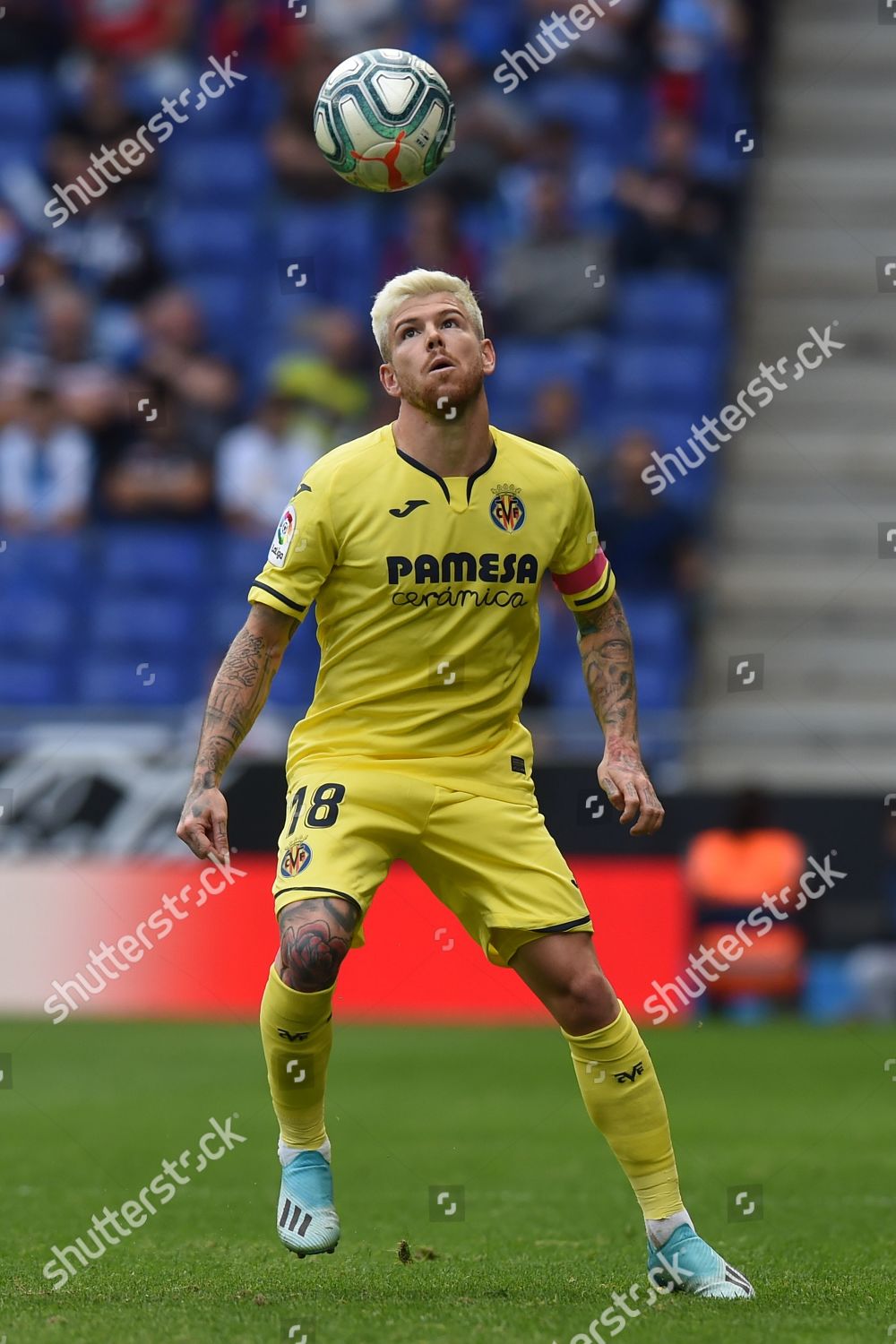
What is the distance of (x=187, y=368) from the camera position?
1673 centimetres

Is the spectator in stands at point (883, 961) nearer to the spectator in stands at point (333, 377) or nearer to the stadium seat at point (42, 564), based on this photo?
the spectator in stands at point (333, 377)

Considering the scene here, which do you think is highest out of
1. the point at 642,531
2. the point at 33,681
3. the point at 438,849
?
the point at 438,849

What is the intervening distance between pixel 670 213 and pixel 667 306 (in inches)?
28.5

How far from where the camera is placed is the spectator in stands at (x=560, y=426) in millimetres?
15516

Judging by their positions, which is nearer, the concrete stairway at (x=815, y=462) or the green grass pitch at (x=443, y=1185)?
the green grass pitch at (x=443, y=1185)

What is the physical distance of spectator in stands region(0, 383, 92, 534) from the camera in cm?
1595

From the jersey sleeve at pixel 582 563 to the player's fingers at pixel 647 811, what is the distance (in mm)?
567

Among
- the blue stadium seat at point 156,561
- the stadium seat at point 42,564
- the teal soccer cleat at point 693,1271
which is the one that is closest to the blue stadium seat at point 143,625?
the blue stadium seat at point 156,561

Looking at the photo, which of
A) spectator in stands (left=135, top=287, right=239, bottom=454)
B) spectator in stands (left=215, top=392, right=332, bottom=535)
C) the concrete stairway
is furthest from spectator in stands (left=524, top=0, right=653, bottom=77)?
spectator in stands (left=215, top=392, right=332, bottom=535)

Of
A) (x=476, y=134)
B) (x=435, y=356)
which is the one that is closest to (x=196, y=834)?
(x=435, y=356)

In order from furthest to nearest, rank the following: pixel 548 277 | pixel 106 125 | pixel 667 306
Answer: pixel 106 125 → pixel 667 306 → pixel 548 277

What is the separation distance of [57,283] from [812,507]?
6.28 meters

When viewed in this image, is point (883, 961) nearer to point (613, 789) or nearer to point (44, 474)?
point (44, 474)

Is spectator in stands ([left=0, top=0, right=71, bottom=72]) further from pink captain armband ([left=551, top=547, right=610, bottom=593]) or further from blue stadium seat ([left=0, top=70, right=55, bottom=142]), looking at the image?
pink captain armband ([left=551, top=547, right=610, bottom=593])
